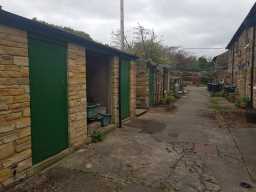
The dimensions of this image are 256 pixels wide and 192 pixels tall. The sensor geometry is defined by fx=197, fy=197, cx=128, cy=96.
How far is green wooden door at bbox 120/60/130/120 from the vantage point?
7.40m

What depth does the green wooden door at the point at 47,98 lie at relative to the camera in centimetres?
349

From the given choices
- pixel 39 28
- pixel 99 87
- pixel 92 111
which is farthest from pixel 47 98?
pixel 99 87

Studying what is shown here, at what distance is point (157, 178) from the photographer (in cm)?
337

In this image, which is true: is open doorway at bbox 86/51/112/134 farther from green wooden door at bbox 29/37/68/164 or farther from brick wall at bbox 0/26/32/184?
brick wall at bbox 0/26/32/184

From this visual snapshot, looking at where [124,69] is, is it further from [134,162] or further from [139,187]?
[139,187]

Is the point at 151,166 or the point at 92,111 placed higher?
the point at 92,111

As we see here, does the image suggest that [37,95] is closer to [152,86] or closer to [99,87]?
[99,87]

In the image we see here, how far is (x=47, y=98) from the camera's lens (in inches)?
148

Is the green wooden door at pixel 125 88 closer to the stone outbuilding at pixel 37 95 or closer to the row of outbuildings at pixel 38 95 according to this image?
the row of outbuildings at pixel 38 95

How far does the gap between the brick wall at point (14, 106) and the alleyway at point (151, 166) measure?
388 mm

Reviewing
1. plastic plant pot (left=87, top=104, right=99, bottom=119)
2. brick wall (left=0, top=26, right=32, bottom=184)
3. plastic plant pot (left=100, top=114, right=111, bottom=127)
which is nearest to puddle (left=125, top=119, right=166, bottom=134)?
plastic plant pot (left=100, top=114, right=111, bottom=127)

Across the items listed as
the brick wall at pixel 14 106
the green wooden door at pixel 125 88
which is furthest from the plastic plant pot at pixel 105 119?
the brick wall at pixel 14 106

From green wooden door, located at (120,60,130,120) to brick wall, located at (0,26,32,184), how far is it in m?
4.30

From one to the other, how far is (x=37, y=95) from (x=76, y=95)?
3.77 feet
